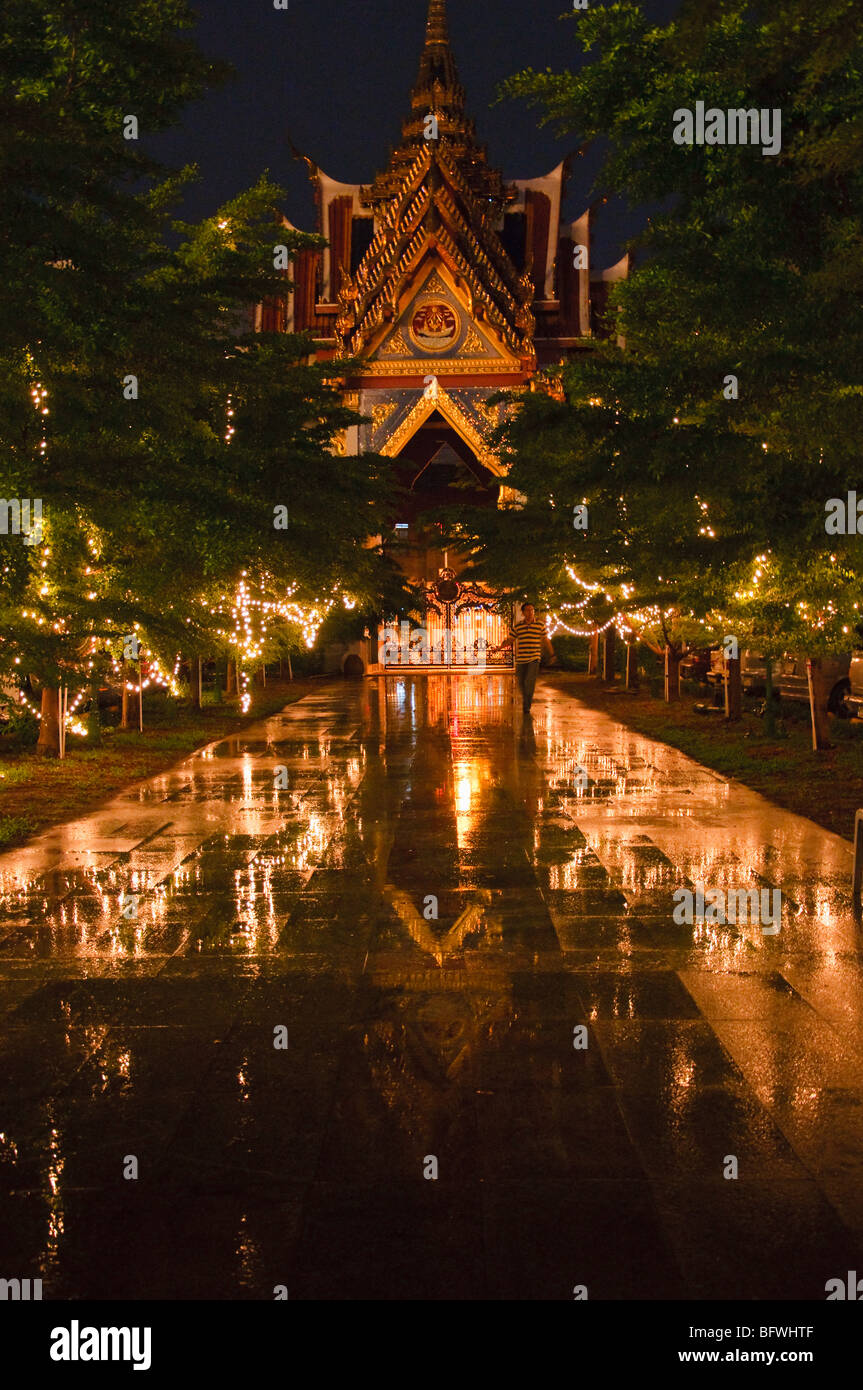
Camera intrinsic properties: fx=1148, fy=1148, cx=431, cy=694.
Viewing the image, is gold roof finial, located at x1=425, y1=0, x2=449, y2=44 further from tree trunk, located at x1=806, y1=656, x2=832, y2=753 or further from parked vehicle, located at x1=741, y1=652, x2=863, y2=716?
tree trunk, located at x1=806, y1=656, x2=832, y2=753

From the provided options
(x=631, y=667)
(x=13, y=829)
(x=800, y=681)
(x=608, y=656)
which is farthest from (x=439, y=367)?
(x=13, y=829)

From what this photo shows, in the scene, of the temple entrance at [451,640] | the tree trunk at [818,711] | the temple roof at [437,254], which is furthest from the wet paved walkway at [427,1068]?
the temple roof at [437,254]

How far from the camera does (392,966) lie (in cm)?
692

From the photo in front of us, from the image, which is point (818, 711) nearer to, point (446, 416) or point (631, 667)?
point (631, 667)

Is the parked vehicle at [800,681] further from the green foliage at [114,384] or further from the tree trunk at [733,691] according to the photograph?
the green foliage at [114,384]

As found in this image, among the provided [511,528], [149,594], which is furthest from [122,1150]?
[511,528]

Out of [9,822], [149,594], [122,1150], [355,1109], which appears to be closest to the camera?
[122,1150]

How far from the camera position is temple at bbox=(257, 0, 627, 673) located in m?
39.6

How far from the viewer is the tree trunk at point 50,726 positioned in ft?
56.6

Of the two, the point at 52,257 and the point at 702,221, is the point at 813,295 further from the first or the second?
the point at 52,257

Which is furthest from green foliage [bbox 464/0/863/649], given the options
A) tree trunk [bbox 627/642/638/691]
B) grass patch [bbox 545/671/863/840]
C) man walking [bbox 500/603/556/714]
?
tree trunk [bbox 627/642/638/691]

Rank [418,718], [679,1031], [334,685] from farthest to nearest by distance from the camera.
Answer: [334,685] → [418,718] → [679,1031]

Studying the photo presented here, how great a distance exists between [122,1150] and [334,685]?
109 ft

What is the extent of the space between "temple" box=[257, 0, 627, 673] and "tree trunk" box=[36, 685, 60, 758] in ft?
63.9
